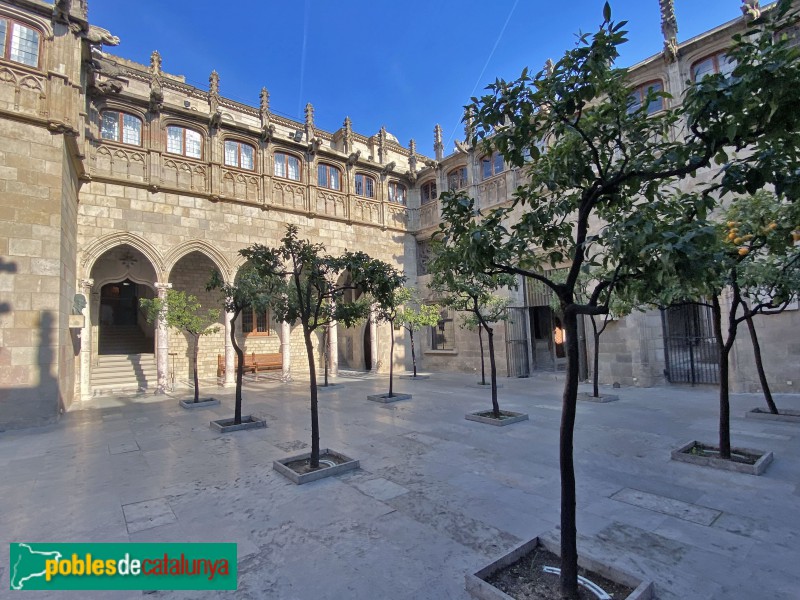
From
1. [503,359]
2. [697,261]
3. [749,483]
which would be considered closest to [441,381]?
[503,359]

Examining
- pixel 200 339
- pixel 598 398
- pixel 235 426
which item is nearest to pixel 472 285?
pixel 598 398

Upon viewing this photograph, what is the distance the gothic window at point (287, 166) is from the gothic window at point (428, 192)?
21.3ft

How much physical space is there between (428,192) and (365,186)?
3.35 metres

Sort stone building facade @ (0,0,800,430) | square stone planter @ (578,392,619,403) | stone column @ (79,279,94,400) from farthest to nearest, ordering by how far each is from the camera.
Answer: stone column @ (79,279,94,400) → square stone planter @ (578,392,619,403) → stone building facade @ (0,0,800,430)

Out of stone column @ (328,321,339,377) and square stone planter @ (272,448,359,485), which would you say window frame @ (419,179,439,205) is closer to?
stone column @ (328,321,339,377)

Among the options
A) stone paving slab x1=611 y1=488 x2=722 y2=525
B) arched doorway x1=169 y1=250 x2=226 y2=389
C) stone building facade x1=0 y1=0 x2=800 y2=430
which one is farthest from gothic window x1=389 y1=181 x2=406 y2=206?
stone paving slab x1=611 y1=488 x2=722 y2=525

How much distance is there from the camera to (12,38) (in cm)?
943

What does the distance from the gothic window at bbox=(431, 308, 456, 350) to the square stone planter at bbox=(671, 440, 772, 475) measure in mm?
13360

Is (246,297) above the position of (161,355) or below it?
above

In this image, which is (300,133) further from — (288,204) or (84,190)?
(84,190)

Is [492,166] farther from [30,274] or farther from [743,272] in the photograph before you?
[30,274]

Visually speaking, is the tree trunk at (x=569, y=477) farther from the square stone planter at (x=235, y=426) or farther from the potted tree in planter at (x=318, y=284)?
the square stone planter at (x=235, y=426)

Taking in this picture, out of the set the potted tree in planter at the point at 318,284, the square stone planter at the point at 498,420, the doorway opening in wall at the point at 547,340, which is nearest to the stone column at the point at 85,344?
the potted tree in planter at the point at 318,284

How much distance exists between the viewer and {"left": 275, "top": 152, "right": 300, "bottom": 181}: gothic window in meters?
16.8
